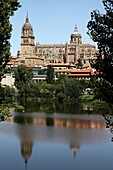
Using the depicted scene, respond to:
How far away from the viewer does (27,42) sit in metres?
123

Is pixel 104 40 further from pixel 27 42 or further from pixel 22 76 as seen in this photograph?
pixel 27 42

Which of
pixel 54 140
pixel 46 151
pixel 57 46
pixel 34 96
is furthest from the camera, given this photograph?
pixel 57 46

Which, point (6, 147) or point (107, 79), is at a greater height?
point (107, 79)

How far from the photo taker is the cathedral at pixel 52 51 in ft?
400

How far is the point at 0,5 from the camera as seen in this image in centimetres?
1130

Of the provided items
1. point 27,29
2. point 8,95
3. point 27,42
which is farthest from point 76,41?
point 8,95

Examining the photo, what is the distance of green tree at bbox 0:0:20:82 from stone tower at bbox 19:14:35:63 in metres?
Answer: 109

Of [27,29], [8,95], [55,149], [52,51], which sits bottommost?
[55,149]

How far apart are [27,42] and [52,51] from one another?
14525 millimetres

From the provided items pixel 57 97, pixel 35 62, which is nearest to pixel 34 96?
pixel 57 97

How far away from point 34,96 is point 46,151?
170ft

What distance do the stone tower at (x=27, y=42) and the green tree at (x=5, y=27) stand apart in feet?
359

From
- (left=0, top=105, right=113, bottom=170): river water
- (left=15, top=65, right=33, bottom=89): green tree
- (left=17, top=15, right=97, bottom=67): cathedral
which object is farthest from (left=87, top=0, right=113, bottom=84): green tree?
(left=17, top=15, right=97, bottom=67): cathedral

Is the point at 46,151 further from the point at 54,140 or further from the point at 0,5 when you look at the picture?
the point at 0,5
